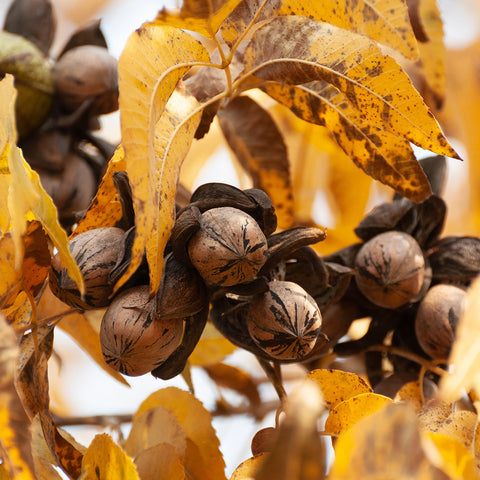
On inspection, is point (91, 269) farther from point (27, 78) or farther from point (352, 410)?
point (27, 78)

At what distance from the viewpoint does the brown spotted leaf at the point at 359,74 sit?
52cm

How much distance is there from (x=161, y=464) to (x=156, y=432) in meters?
0.07

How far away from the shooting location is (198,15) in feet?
1.52

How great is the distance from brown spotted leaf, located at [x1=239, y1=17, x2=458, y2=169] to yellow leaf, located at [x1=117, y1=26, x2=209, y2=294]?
0.08 meters

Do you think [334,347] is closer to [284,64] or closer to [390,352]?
[390,352]

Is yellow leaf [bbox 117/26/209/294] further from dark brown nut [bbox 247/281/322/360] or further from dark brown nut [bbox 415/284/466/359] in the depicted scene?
dark brown nut [bbox 415/284/466/359]

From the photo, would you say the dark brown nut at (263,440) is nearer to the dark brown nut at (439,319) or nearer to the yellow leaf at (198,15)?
the dark brown nut at (439,319)

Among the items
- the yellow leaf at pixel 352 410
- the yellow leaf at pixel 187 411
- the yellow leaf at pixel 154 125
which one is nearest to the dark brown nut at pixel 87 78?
the yellow leaf at pixel 154 125

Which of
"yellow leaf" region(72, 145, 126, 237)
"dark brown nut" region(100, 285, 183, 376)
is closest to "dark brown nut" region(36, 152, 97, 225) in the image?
"yellow leaf" region(72, 145, 126, 237)

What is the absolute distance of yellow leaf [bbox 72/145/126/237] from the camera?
57 centimetres

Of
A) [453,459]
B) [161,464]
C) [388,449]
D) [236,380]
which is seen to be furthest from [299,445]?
[236,380]

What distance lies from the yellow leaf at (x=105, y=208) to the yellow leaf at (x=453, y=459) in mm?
335

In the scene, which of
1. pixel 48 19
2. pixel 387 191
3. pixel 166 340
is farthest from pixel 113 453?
pixel 387 191

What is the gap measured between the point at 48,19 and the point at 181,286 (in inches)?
20.5
